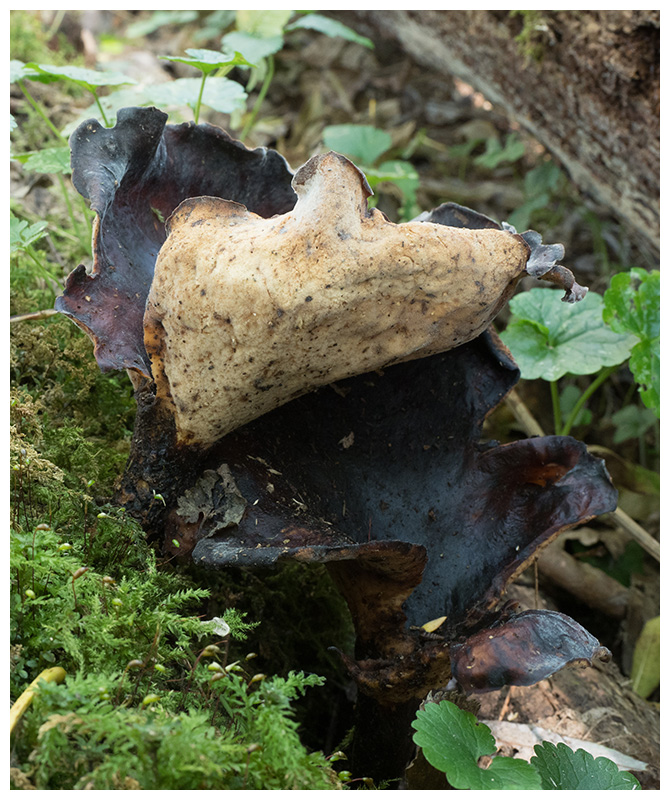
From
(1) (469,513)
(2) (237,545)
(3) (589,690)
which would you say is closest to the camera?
(2) (237,545)

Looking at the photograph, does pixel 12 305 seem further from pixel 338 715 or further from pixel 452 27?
pixel 452 27

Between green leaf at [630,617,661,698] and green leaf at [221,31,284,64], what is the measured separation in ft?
8.85

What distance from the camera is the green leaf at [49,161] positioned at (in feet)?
6.75

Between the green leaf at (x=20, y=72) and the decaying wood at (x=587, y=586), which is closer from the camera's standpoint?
the green leaf at (x=20, y=72)

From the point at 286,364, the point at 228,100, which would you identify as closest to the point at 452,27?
the point at 228,100

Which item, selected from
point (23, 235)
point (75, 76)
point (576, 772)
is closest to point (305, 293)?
point (23, 235)

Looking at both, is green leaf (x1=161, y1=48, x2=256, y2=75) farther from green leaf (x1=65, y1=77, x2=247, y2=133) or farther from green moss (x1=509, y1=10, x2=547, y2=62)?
green moss (x1=509, y1=10, x2=547, y2=62)

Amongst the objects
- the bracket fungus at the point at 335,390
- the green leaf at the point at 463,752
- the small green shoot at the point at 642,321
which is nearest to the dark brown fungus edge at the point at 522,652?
the bracket fungus at the point at 335,390

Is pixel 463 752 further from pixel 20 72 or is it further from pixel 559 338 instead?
pixel 20 72

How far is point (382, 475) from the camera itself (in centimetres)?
167

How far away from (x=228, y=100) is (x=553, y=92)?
143 cm

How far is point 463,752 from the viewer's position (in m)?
1.29

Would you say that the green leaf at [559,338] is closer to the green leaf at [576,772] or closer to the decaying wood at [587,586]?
the decaying wood at [587,586]

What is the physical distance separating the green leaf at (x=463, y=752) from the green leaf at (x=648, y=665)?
1265mm
